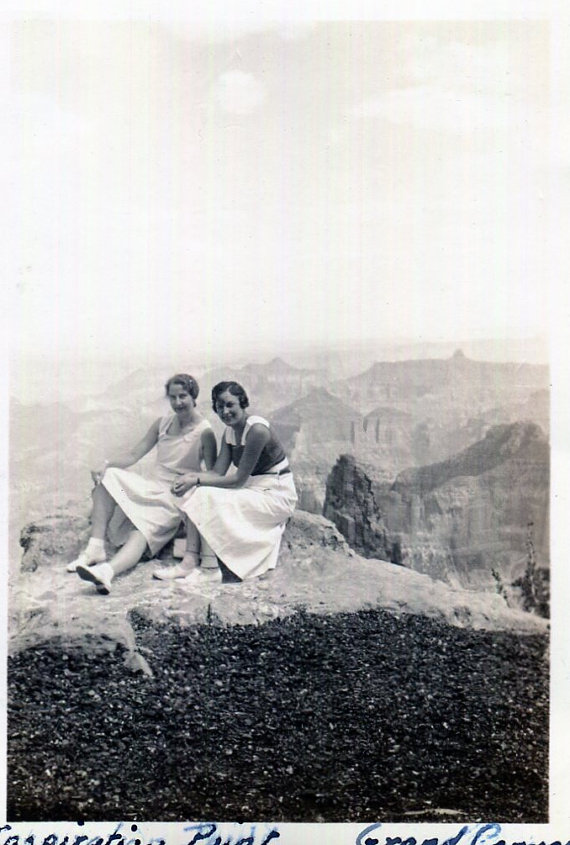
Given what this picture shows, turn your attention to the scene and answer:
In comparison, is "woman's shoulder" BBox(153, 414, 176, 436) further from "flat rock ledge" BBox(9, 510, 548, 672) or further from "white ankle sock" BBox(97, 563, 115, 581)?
"white ankle sock" BBox(97, 563, 115, 581)

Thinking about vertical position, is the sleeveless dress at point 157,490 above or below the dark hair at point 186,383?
below

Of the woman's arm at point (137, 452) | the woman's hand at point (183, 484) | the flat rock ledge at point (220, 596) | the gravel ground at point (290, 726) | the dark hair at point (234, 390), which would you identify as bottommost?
the gravel ground at point (290, 726)

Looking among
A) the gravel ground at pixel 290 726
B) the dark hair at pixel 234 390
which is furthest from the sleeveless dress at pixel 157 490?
the gravel ground at pixel 290 726

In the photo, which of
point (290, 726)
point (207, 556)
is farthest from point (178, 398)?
point (290, 726)

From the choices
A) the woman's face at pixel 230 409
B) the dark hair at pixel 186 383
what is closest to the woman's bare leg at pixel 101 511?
the dark hair at pixel 186 383

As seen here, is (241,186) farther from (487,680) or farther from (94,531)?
(487,680)

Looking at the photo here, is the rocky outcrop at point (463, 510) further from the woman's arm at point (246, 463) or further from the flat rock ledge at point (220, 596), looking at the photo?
the woman's arm at point (246, 463)

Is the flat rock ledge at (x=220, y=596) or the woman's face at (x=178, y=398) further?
the woman's face at (x=178, y=398)
